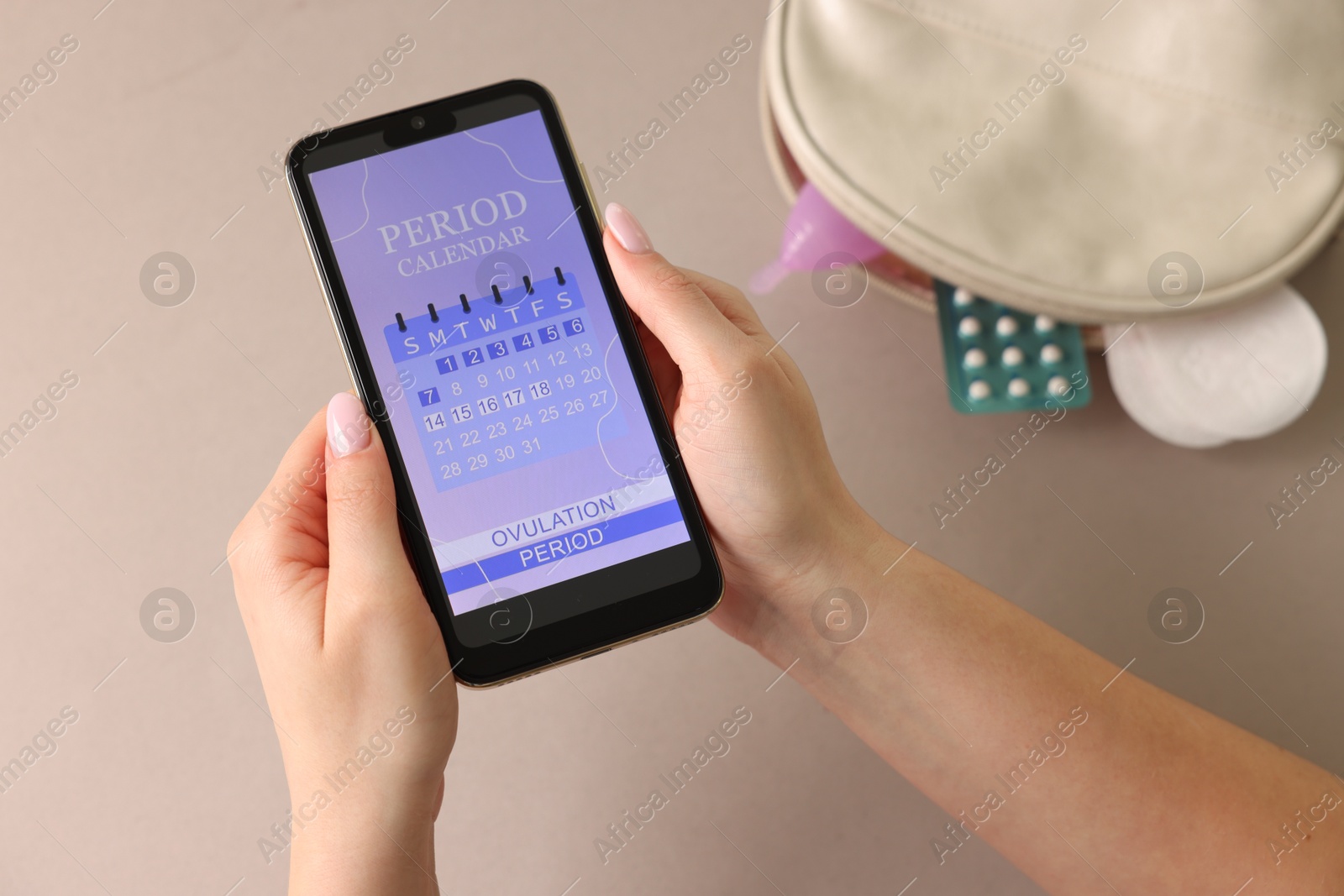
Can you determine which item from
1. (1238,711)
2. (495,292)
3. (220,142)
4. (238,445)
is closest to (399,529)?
(495,292)

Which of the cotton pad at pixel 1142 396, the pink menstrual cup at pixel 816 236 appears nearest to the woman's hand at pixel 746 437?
the pink menstrual cup at pixel 816 236

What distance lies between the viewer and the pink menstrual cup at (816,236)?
0.55m

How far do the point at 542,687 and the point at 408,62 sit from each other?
461mm

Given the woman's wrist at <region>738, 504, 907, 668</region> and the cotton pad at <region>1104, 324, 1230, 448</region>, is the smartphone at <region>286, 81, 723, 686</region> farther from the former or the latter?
the cotton pad at <region>1104, 324, 1230, 448</region>

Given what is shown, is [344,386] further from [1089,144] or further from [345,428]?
[1089,144]

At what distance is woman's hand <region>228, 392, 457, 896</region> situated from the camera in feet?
1.16

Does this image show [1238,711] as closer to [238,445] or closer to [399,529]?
[399,529]

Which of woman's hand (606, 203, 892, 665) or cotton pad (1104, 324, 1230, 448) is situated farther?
cotton pad (1104, 324, 1230, 448)

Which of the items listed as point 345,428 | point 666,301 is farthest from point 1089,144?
Result: point 345,428

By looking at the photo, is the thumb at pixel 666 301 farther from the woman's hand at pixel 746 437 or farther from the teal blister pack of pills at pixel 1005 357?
the teal blister pack of pills at pixel 1005 357

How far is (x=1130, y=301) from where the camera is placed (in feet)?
1.66

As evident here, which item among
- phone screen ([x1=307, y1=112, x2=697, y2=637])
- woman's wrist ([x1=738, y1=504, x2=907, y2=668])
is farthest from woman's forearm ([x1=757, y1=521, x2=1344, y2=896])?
phone screen ([x1=307, y1=112, x2=697, y2=637])

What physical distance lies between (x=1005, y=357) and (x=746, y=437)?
0.80 feet

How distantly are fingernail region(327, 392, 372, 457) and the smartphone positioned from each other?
0.01 meters
